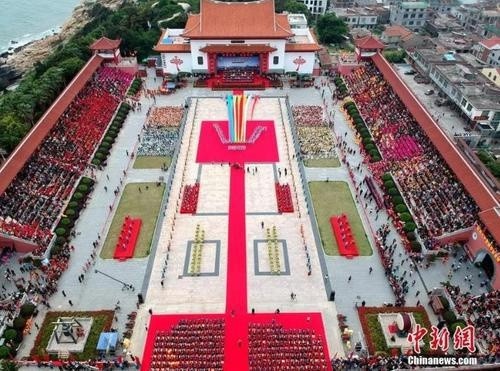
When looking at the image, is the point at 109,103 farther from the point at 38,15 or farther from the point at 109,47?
the point at 38,15

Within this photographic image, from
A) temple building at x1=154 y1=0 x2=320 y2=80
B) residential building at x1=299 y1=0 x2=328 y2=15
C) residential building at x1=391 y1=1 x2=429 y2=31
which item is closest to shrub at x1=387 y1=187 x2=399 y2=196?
temple building at x1=154 y1=0 x2=320 y2=80

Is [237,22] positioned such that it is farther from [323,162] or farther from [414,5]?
[414,5]

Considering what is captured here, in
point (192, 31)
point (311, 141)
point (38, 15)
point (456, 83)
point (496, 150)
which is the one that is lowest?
point (496, 150)

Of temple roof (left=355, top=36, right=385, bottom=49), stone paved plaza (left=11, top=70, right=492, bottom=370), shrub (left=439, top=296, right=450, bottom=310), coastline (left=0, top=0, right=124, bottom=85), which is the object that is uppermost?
coastline (left=0, top=0, right=124, bottom=85)

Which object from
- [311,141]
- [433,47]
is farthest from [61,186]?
[433,47]

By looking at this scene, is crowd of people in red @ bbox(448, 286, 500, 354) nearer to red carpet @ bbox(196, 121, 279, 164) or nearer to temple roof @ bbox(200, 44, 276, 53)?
red carpet @ bbox(196, 121, 279, 164)
